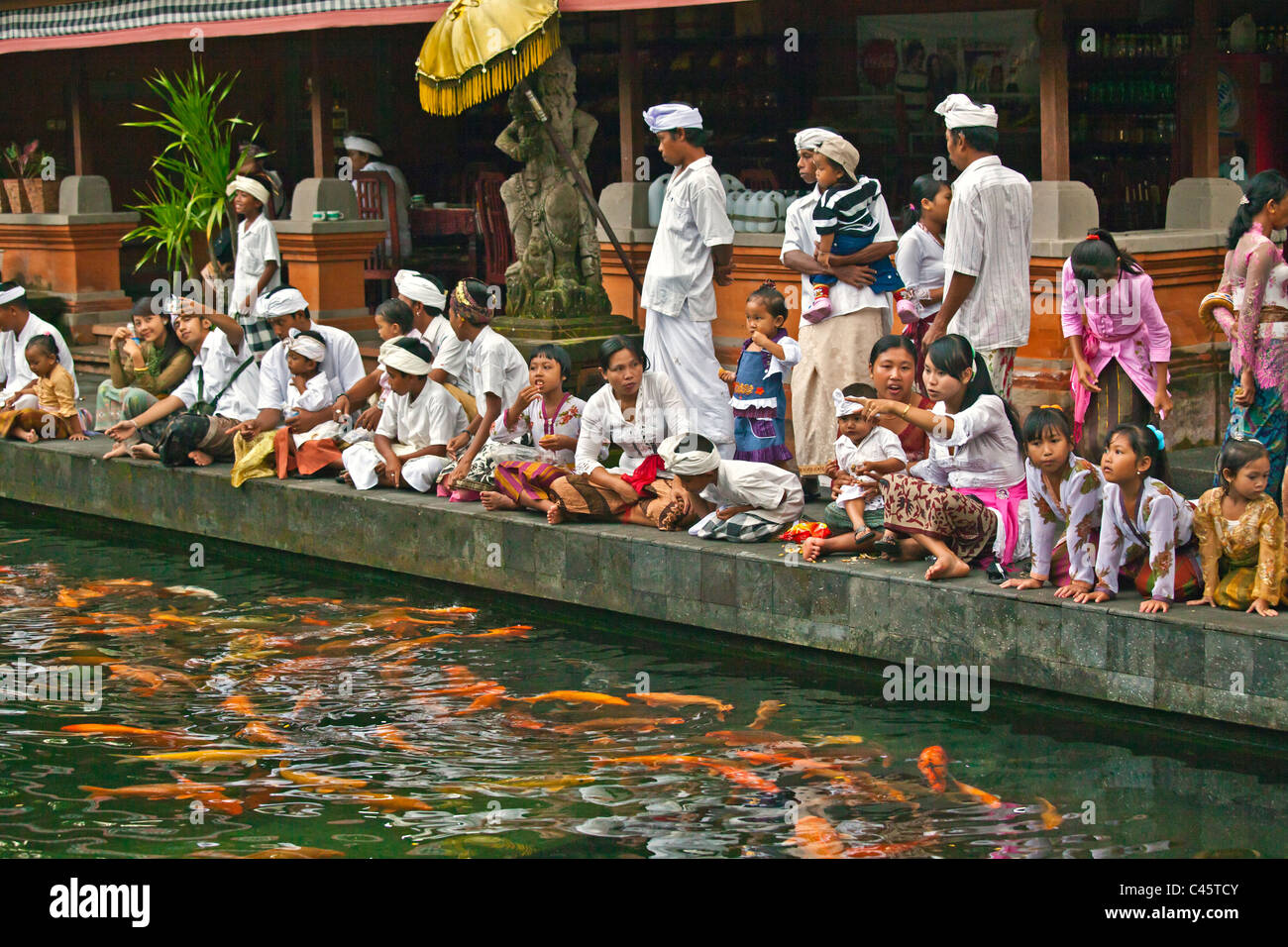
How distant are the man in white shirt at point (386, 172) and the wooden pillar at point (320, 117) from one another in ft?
1.26

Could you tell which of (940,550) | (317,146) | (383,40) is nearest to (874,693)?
(940,550)

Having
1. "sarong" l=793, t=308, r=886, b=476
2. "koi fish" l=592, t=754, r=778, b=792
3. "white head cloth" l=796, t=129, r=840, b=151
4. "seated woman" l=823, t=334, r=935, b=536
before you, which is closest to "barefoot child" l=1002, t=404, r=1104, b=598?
"seated woman" l=823, t=334, r=935, b=536

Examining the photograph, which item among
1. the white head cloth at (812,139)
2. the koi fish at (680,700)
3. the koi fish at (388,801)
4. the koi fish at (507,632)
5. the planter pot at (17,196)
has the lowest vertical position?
the koi fish at (388,801)

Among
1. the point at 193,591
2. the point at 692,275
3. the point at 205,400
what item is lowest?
the point at 193,591

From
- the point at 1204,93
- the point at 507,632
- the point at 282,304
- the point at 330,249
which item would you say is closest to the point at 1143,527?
the point at 507,632

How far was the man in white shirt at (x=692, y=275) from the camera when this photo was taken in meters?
8.88

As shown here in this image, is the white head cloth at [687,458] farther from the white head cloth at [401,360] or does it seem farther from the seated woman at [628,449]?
the white head cloth at [401,360]

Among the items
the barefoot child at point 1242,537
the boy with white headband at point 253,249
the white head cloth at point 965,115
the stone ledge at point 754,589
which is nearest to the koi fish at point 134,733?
the stone ledge at point 754,589

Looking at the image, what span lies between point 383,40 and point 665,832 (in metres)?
12.0

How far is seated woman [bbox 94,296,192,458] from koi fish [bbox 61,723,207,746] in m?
4.07

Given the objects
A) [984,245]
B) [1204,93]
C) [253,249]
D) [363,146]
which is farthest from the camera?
[363,146]

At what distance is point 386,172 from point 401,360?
209 inches

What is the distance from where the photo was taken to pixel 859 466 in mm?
7695

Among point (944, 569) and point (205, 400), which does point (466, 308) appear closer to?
point (205, 400)
